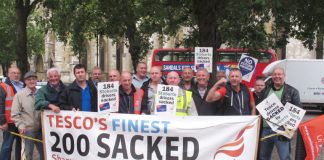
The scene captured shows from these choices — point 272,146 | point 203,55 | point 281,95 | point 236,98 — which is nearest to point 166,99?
point 236,98

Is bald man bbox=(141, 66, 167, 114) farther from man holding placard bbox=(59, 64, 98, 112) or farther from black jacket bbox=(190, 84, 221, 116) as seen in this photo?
man holding placard bbox=(59, 64, 98, 112)

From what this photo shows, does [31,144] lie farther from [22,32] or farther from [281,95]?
[22,32]

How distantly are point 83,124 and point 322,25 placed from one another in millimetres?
10029

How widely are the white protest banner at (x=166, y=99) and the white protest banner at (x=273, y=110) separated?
4.12 ft

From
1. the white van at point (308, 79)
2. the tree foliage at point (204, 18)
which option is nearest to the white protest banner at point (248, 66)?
the tree foliage at point (204, 18)

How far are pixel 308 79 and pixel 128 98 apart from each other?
72.0 feet

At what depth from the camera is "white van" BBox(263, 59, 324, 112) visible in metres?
28.0

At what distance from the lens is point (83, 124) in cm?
796

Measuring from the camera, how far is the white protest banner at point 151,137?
739 centimetres

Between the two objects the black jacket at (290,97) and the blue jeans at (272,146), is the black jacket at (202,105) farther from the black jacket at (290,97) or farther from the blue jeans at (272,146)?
the blue jeans at (272,146)

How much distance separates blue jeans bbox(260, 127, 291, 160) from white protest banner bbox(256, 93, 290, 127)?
42cm

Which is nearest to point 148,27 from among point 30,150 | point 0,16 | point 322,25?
point 0,16

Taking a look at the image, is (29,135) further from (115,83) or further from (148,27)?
A: (148,27)

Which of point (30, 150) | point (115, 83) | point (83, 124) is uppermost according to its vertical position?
point (115, 83)
